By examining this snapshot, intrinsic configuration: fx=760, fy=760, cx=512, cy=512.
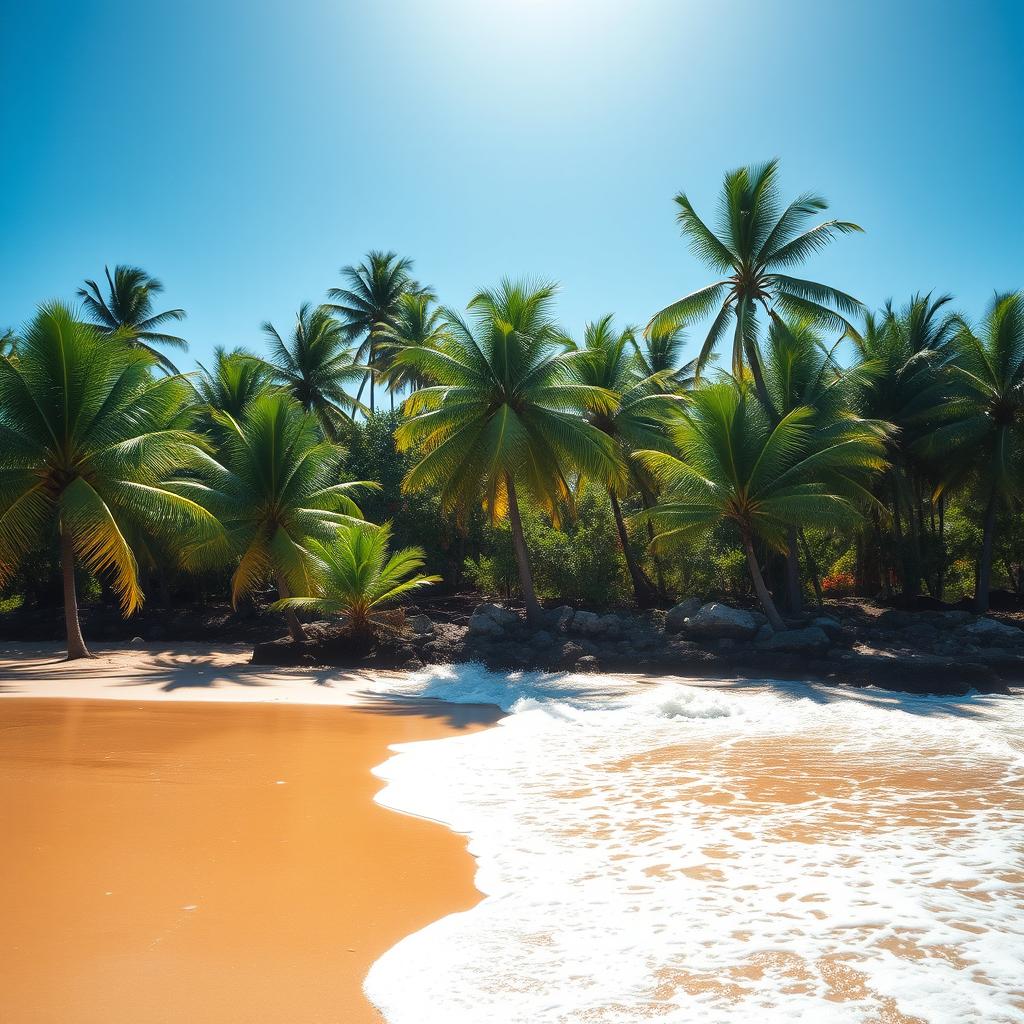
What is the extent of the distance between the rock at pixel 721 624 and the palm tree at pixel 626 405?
4739mm

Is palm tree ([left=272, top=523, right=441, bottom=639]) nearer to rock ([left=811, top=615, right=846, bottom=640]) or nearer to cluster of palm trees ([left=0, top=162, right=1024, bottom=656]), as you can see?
cluster of palm trees ([left=0, top=162, right=1024, bottom=656])

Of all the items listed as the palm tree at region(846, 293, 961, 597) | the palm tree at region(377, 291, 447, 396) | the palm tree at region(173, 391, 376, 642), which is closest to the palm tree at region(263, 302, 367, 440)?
the palm tree at region(377, 291, 447, 396)

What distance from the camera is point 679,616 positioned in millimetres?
18500

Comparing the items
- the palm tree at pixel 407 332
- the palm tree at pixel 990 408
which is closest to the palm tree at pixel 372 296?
the palm tree at pixel 407 332

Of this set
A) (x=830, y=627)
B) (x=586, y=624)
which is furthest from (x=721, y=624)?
(x=586, y=624)

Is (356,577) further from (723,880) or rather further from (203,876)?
(723,880)

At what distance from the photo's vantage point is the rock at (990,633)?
56.0 ft

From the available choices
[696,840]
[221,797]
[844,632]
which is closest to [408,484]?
[844,632]

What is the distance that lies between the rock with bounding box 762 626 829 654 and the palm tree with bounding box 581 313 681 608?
635 centimetres

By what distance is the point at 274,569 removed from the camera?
1873 centimetres

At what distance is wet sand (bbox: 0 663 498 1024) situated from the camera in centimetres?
341

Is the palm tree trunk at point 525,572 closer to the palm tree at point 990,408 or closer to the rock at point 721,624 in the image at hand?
the rock at point 721,624

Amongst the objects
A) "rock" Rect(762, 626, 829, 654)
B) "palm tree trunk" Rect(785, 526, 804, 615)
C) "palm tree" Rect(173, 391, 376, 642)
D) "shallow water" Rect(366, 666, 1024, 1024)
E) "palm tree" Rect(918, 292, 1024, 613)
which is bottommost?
"shallow water" Rect(366, 666, 1024, 1024)

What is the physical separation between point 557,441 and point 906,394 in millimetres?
11677
